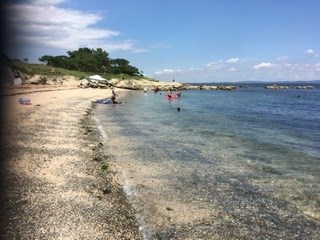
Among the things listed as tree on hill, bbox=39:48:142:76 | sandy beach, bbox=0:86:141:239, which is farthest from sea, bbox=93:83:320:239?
tree on hill, bbox=39:48:142:76

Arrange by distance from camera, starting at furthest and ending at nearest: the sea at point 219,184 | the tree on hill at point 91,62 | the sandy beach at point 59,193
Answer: the tree on hill at point 91,62, the sea at point 219,184, the sandy beach at point 59,193

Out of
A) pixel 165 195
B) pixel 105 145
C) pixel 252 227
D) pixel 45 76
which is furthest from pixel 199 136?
pixel 45 76

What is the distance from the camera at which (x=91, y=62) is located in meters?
179

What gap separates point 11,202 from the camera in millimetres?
13148

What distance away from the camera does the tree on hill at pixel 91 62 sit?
176625 millimetres

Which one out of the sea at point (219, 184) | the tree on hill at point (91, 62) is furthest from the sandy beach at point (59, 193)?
the tree on hill at point (91, 62)

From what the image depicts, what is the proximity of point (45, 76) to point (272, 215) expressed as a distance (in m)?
115

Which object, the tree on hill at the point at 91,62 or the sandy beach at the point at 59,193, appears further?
the tree on hill at the point at 91,62

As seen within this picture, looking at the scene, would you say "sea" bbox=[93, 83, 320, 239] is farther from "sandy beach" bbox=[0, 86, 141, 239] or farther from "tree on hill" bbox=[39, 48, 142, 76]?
"tree on hill" bbox=[39, 48, 142, 76]

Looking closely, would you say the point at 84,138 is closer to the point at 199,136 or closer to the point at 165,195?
the point at 199,136

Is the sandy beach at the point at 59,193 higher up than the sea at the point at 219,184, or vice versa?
the sandy beach at the point at 59,193

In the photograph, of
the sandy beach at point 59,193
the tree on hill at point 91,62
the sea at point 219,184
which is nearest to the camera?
the sandy beach at point 59,193

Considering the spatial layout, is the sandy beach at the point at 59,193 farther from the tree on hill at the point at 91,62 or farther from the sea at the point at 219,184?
the tree on hill at the point at 91,62

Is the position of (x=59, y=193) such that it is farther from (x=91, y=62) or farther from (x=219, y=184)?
(x=91, y=62)
